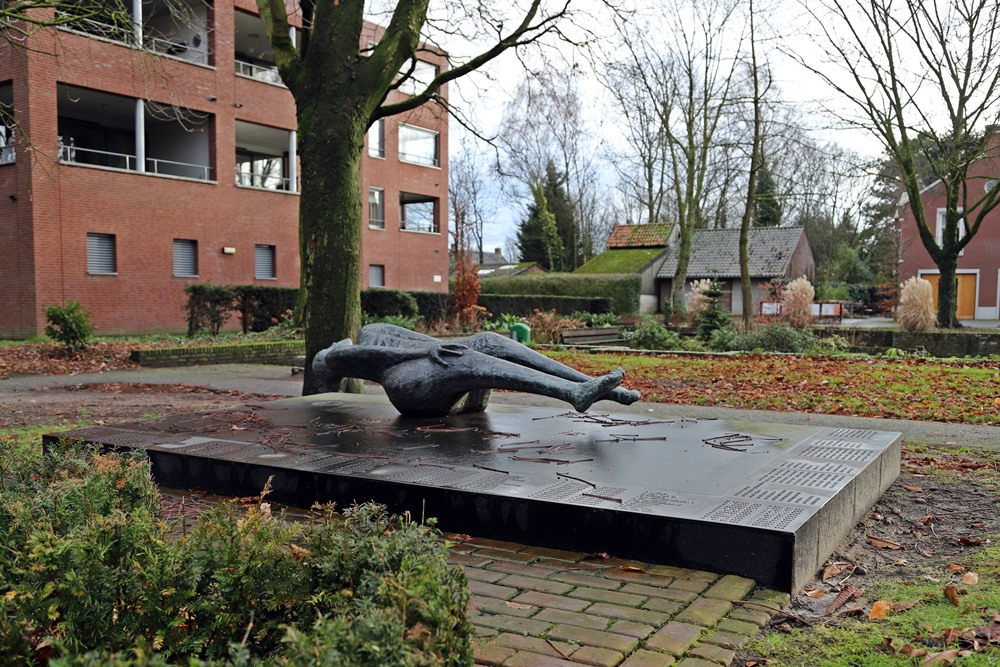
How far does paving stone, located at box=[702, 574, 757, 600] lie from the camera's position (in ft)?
12.4

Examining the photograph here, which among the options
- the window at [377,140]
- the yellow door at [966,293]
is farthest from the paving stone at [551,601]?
the yellow door at [966,293]

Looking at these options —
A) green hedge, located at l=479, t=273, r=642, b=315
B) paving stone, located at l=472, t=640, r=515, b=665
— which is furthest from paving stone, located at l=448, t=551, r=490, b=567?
green hedge, located at l=479, t=273, r=642, b=315

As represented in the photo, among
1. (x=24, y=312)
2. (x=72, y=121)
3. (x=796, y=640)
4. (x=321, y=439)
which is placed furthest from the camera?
(x=72, y=121)

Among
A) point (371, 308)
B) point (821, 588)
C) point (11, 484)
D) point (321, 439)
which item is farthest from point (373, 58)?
point (371, 308)

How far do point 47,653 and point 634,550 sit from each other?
259cm

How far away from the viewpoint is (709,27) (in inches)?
1176

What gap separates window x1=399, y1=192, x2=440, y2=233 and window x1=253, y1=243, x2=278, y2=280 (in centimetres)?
815

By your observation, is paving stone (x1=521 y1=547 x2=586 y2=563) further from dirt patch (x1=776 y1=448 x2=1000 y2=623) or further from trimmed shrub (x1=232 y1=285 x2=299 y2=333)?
trimmed shrub (x1=232 y1=285 x2=299 y2=333)

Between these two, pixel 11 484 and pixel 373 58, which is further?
pixel 373 58

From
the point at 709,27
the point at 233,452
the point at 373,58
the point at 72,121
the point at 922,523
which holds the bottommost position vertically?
the point at 922,523

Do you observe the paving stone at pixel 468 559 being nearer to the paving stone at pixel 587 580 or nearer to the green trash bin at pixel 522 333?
the paving stone at pixel 587 580

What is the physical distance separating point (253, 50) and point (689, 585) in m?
33.1

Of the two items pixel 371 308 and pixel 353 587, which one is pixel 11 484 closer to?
pixel 353 587

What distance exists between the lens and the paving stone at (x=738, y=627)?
3407mm
